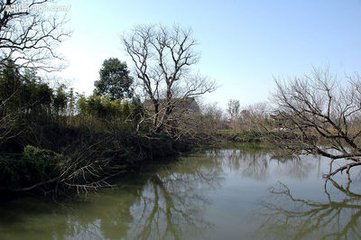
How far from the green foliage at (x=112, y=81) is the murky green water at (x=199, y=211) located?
16576mm

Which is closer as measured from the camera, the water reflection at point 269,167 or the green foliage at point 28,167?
the green foliage at point 28,167

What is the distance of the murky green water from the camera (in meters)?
7.64

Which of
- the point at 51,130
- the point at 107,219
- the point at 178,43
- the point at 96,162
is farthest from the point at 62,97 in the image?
the point at 178,43

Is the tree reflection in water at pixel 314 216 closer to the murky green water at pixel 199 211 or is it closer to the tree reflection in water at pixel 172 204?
the murky green water at pixel 199 211

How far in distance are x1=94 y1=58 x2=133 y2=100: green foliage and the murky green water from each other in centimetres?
1658

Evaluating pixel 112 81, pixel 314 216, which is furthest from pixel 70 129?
pixel 112 81

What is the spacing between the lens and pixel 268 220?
8828 millimetres

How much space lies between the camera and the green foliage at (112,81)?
30.3 m

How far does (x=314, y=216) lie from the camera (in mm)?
9312

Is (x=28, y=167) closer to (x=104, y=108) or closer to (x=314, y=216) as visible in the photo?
(x=314, y=216)

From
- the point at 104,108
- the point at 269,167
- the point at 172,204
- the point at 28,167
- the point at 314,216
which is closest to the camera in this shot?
the point at 314,216

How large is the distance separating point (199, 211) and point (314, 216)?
9.32 ft

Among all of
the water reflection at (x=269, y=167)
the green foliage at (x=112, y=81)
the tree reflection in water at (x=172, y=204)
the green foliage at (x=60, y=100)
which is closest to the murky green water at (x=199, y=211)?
the tree reflection in water at (x=172, y=204)

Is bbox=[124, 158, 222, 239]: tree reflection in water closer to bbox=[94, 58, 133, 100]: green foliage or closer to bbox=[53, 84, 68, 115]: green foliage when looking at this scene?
bbox=[53, 84, 68, 115]: green foliage
